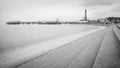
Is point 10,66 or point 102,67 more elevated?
point 102,67

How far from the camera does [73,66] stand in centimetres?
348

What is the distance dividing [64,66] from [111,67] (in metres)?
1.88

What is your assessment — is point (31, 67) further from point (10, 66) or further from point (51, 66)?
point (10, 66)

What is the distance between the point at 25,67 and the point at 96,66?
9.94ft

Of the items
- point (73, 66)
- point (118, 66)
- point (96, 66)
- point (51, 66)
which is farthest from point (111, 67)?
point (51, 66)

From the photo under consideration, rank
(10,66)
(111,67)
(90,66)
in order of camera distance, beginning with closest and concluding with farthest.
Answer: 1. (111,67)
2. (90,66)
3. (10,66)

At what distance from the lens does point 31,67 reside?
3572mm

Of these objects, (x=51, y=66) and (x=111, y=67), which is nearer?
(x=111, y=67)

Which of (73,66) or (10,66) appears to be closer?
(73,66)

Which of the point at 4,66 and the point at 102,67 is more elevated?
the point at 102,67

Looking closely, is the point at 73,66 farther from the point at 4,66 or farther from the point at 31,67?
the point at 4,66

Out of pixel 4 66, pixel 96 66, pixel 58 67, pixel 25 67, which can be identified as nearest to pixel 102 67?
pixel 96 66

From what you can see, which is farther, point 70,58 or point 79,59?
point 70,58

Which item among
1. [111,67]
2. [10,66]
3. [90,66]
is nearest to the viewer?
[111,67]
